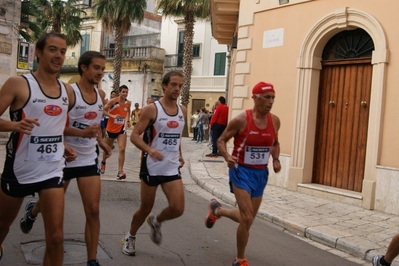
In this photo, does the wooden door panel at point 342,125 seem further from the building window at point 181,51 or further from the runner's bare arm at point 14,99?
the building window at point 181,51

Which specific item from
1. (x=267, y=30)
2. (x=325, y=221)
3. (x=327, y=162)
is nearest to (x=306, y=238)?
(x=325, y=221)

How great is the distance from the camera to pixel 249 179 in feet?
16.7

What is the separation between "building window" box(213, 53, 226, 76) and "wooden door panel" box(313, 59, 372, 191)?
80.8ft

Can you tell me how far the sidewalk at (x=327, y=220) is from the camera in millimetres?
6549

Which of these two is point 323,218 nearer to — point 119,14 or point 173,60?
point 119,14

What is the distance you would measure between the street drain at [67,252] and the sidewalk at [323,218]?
3.20 m

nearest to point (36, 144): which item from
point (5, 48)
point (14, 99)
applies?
point (14, 99)

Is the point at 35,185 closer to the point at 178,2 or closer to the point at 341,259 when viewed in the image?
the point at 341,259

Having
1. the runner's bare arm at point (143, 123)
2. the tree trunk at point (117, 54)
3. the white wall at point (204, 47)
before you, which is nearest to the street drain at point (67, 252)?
the runner's bare arm at point (143, 123)

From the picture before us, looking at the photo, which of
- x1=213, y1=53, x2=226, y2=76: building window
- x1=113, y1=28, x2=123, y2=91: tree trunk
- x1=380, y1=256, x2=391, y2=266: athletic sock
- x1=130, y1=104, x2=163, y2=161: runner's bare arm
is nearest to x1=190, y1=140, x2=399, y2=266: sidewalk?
x1=380, y1=256, x2=391, y2=266: athletic sock

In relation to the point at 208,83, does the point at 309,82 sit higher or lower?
lower

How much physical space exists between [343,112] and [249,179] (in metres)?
5.58

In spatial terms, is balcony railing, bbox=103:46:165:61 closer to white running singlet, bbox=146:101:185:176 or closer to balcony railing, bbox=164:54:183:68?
balcony railing, bbox=164:54:183:68

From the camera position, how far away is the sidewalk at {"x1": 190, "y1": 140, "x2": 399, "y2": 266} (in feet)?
21.5
